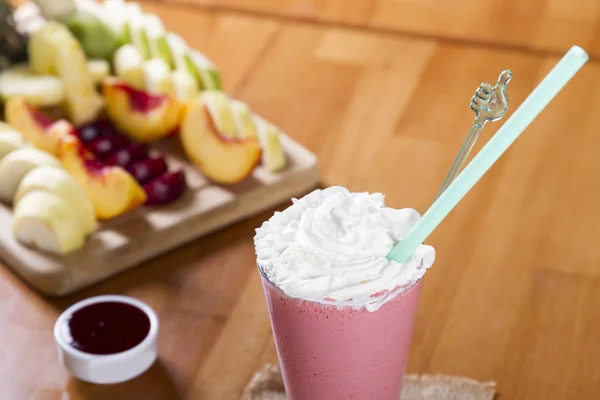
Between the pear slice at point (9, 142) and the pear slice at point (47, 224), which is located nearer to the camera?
the pear slice at point (47, 224)

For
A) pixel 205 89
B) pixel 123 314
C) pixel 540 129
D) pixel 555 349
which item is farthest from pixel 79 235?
pixel 540 129

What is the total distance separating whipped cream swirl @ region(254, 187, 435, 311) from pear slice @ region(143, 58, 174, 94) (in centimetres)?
71

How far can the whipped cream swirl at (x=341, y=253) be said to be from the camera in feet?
2.83

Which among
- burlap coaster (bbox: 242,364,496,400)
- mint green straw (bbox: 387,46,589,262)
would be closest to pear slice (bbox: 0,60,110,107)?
burlap coaster (bbox: 242,364,496,400)

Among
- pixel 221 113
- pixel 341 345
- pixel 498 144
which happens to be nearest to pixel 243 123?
pixel 221 113

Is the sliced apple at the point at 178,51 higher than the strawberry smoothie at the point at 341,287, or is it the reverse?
the strawberry smoothie at the point at 341,287

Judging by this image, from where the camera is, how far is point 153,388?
1.18m

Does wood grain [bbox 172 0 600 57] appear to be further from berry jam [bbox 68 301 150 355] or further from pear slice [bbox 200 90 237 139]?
berry jam [bbox 68 301 150 355]

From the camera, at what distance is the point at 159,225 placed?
4.59 ft

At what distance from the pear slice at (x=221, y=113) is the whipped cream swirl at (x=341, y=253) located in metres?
0.59

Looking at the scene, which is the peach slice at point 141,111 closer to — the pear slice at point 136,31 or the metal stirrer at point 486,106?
the pear slice at point 136,31

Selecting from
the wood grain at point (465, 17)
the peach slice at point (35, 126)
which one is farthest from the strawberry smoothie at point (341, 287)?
the wood grain at point (465, 17)

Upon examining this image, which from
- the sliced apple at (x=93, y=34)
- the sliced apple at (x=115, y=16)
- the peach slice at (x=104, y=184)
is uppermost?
the sliced apple at (x=115, y=16)

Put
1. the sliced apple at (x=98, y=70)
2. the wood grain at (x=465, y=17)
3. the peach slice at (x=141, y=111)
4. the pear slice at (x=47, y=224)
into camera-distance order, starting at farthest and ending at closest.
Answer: the wood grain at (x=465, y=17) < the sliced apple at (x=98, y=70) < the peach slice at (x=141, y=111) < the pear slice at (x=47, y=224)
